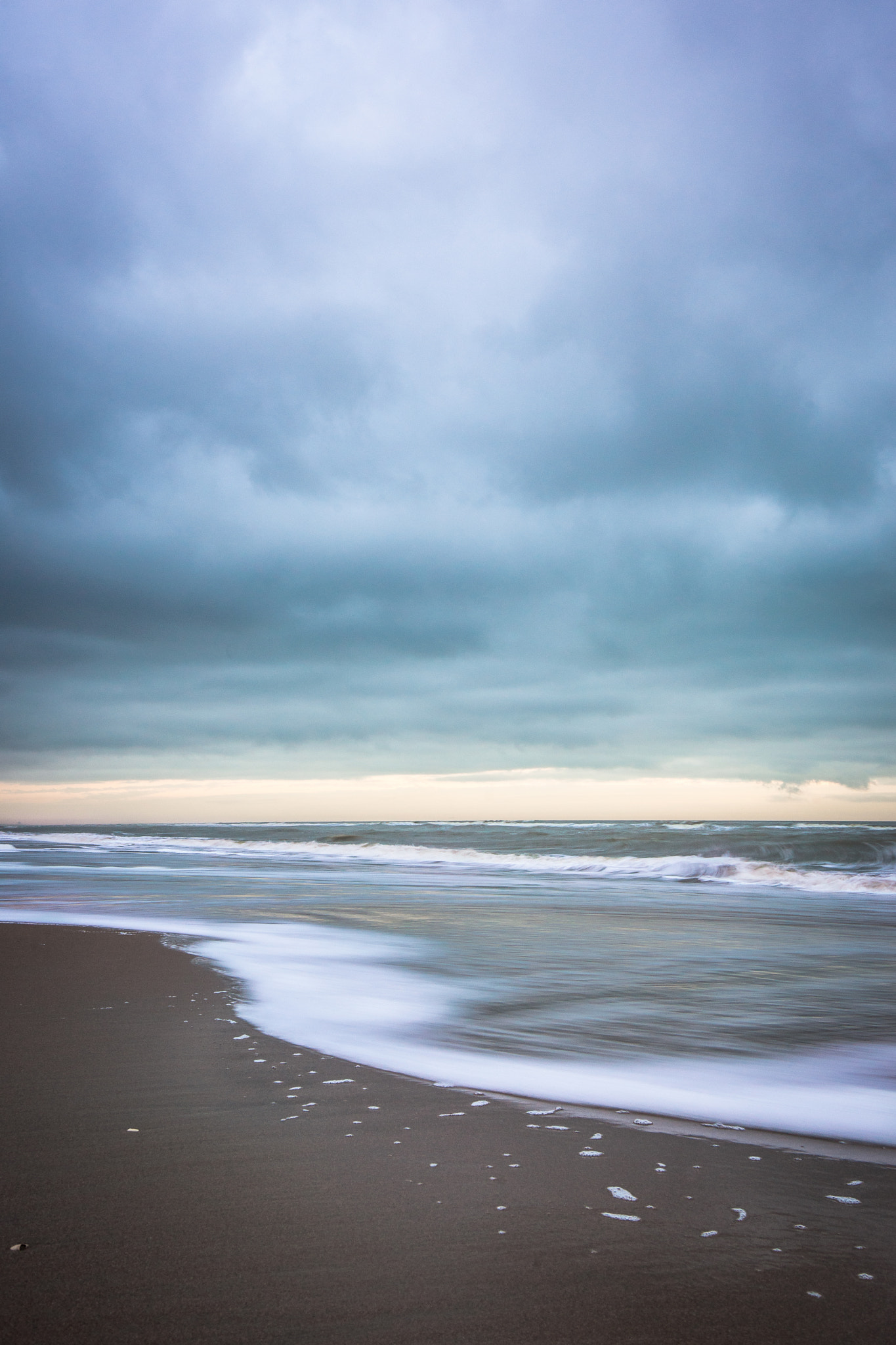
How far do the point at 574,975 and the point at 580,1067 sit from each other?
7.83 feet

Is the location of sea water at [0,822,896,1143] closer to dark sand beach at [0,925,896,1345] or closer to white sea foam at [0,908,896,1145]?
white sea foam at [0,908,896,1145]

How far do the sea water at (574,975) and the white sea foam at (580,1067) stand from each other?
12mm

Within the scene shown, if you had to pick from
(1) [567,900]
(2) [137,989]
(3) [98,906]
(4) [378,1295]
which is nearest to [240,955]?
(2) [137,989]

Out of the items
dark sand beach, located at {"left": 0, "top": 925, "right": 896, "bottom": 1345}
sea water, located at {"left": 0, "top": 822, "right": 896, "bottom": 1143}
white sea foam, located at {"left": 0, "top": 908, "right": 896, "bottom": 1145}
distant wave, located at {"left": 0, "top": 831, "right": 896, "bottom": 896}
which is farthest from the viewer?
distant wave, located at {"left": 0, "top": 831, "right": 896, "bottom": 896}

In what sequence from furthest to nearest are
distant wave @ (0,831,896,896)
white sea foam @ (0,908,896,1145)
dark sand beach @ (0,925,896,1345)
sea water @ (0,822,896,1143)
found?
distant wave @ (0,831,896,896), sea water @ (0,822,896,1143), white sea foam @ (0,908,896,1145), dark sand beach @ (0,925,896,1345)

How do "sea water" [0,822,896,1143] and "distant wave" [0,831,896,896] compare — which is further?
"distant wave" [0,831,896,896]

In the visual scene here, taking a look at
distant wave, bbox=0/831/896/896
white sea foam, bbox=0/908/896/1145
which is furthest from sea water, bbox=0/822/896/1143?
distant wave, bbox=0/831/896/896

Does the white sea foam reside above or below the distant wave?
above

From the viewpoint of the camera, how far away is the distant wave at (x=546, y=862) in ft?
55.0

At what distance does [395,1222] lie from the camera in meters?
2.09

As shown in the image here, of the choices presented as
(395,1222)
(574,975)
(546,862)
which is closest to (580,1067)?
(395,1222)

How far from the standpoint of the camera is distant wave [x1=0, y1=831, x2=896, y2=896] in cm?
1677

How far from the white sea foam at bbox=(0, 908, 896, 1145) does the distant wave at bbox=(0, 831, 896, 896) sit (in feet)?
40.4

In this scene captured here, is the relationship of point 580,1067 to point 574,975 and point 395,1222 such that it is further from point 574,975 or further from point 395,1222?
point 574,975
